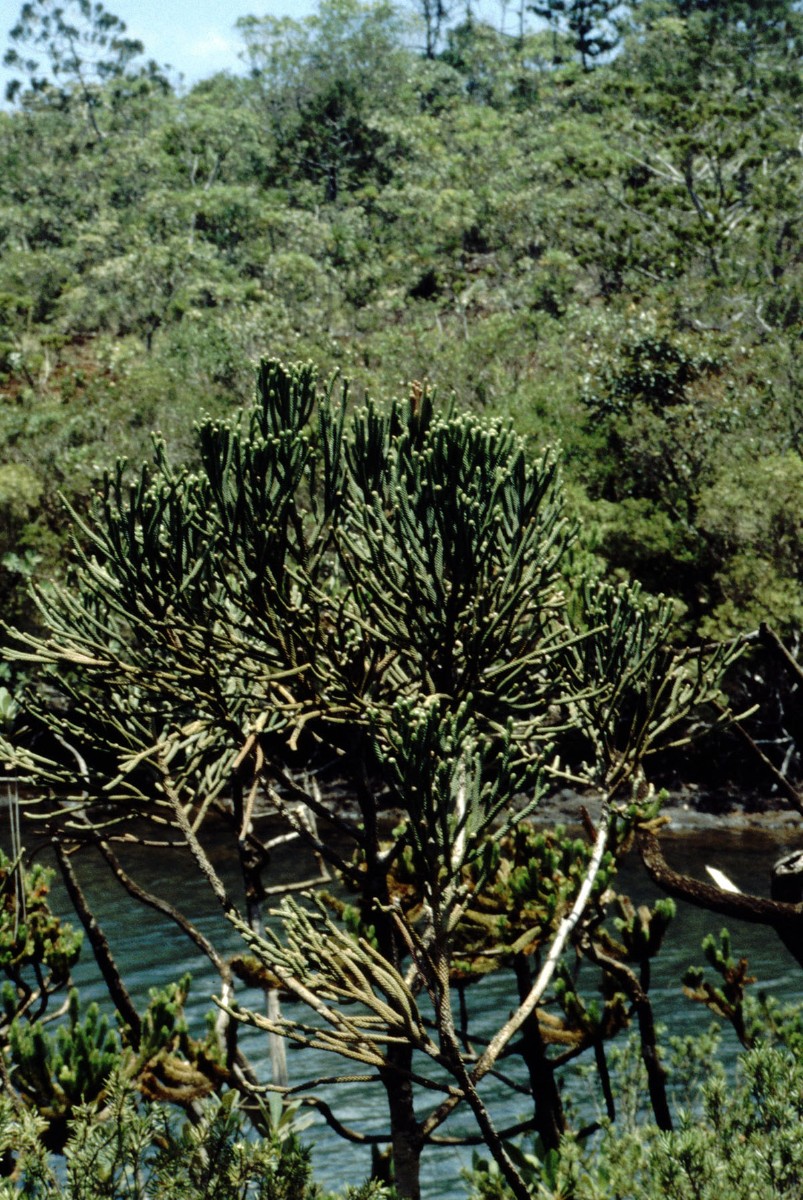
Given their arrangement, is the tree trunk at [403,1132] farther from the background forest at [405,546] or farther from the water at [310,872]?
the water at [310,872]

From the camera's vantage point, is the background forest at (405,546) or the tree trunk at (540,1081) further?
the tree trunk at (540,1081)

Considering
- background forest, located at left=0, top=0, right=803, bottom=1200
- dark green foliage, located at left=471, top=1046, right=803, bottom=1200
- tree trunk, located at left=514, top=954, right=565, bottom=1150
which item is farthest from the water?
dark green foliage, located at left=471, top=1046, right=803, bottom=1200

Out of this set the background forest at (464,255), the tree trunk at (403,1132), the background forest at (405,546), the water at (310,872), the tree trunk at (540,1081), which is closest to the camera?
the background forest at (405,546)

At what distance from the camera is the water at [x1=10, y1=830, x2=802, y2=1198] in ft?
48.6

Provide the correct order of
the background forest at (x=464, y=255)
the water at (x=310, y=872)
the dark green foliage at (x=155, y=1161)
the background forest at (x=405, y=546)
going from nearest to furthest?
1. the dark green foliage at (x=155, y=1161)
2. the background forest at (x=405, y=546)
3. the water at (x=310, y=872)
4. the background forest at (x=464, y=255)

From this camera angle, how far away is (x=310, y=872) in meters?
28.0

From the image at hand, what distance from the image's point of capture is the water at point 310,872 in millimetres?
14801

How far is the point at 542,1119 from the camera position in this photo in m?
8.93

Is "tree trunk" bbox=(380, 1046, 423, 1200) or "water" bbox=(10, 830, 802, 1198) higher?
"tree trunk" bbox=(380, 1046, 423, 1200)

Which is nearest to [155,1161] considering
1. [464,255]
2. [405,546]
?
→ [405,546]

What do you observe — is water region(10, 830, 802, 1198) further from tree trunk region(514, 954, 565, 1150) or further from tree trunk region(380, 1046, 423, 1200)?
tree trunk region(380, 1046, 423, 1200)

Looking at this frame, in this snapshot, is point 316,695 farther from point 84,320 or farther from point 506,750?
point 84,320

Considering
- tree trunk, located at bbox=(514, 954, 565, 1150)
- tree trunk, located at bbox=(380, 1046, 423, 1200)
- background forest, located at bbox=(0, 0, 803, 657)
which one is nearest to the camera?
tree trunk, located at bbox=(380, 1046, 423, 1200)

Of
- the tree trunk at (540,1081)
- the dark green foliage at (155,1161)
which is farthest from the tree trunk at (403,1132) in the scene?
the tree trunk at (540,1081)
